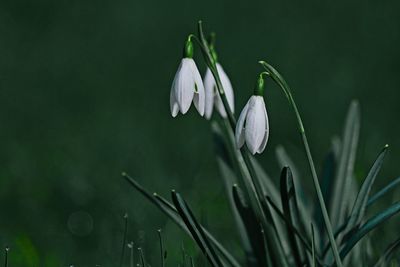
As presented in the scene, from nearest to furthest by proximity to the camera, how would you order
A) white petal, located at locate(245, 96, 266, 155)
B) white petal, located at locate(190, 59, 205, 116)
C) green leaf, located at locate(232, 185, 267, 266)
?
white petal, located at locate(245, 96, 266, 155) < white petal, located at locate(190, 59, 205, 116) < green leaf, located at locate(232, 185, 267, 266)

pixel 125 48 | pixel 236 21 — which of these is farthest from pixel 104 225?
pixel 236 21

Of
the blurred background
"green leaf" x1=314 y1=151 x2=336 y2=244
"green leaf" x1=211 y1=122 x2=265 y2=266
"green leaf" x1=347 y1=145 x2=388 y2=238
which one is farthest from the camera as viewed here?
the blurred background

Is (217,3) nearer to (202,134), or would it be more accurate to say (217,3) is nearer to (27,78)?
(27,78)

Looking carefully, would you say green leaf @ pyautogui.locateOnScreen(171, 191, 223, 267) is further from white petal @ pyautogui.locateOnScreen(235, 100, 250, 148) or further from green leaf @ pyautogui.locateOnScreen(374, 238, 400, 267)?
green leaf @ pyautogui.locateOnScreen(374, 238, 400, 267)

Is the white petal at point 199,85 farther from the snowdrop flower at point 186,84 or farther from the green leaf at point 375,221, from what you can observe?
the green leaf at point 375,221

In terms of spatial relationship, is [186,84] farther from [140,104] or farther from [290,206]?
[140,104]

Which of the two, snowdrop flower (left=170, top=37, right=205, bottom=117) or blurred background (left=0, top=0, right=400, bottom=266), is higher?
blurred background (left=0, top=0, right=400, bottom=266)

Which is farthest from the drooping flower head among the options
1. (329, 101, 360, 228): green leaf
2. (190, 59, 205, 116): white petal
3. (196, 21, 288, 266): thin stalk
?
(329, 101, 360, 228): green leaf
